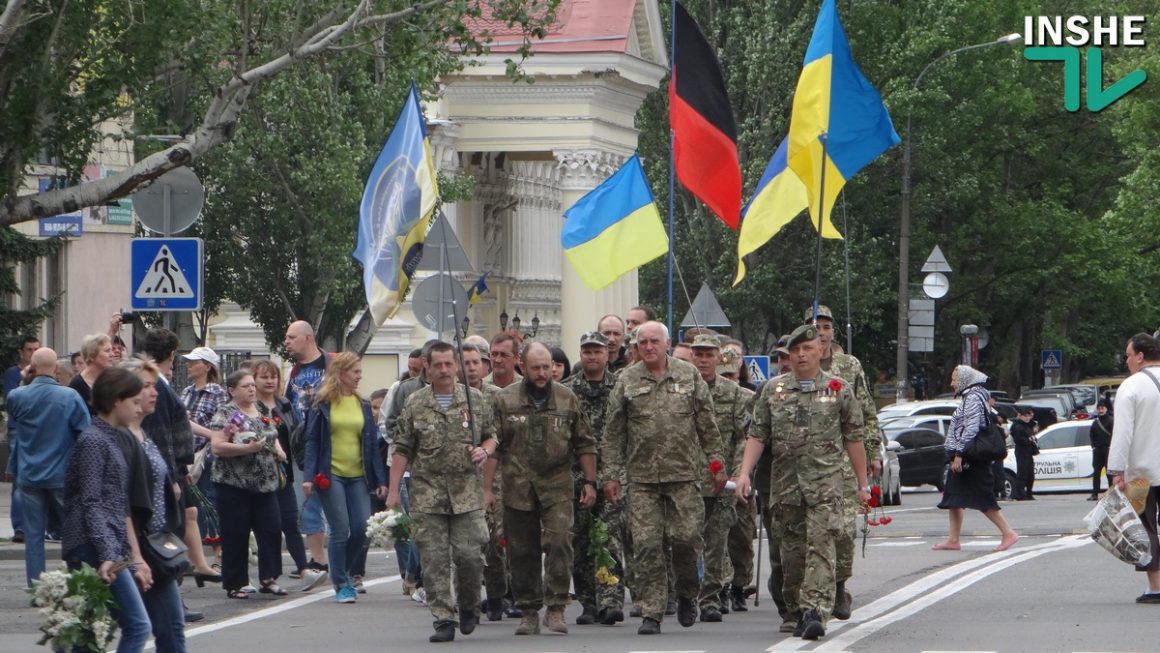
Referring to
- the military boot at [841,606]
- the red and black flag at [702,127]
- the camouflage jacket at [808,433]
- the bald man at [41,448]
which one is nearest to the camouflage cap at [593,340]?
the camouflage jacket at [808,433]

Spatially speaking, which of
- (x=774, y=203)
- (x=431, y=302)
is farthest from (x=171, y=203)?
(x=774, y=203)

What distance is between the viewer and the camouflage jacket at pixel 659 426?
13133mm

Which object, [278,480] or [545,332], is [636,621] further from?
[545,332]

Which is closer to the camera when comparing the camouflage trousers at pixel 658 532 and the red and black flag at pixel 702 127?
the camouflage trousers at pixel 658 532

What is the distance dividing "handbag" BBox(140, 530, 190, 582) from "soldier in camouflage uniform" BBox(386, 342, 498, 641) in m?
3.22

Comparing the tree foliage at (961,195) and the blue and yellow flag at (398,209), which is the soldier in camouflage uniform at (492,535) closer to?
the blue and yellow flag at (398,209)

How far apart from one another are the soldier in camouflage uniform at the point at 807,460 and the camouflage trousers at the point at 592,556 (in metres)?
1.23

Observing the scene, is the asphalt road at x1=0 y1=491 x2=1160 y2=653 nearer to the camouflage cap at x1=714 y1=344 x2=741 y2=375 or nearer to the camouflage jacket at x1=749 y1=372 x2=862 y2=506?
the camouflage jacket at x1=749 y1=372 x2=862 y2=506

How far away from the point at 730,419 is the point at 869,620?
150 cm

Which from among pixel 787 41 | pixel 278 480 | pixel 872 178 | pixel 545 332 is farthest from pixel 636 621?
pixel 545 332

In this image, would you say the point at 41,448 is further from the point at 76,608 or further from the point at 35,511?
the point at 76,608

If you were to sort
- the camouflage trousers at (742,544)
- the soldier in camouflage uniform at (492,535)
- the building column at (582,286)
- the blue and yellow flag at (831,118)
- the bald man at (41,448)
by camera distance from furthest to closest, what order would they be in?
the building column at (582,286) < the blue and yellow flag at (831,118) < the bald man at (41,448) < the camouflage trousers at (742,544) < the soldier in camouflage uniform at (492,535)

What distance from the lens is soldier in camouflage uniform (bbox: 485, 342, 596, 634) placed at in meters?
13.4

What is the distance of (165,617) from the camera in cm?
1001
